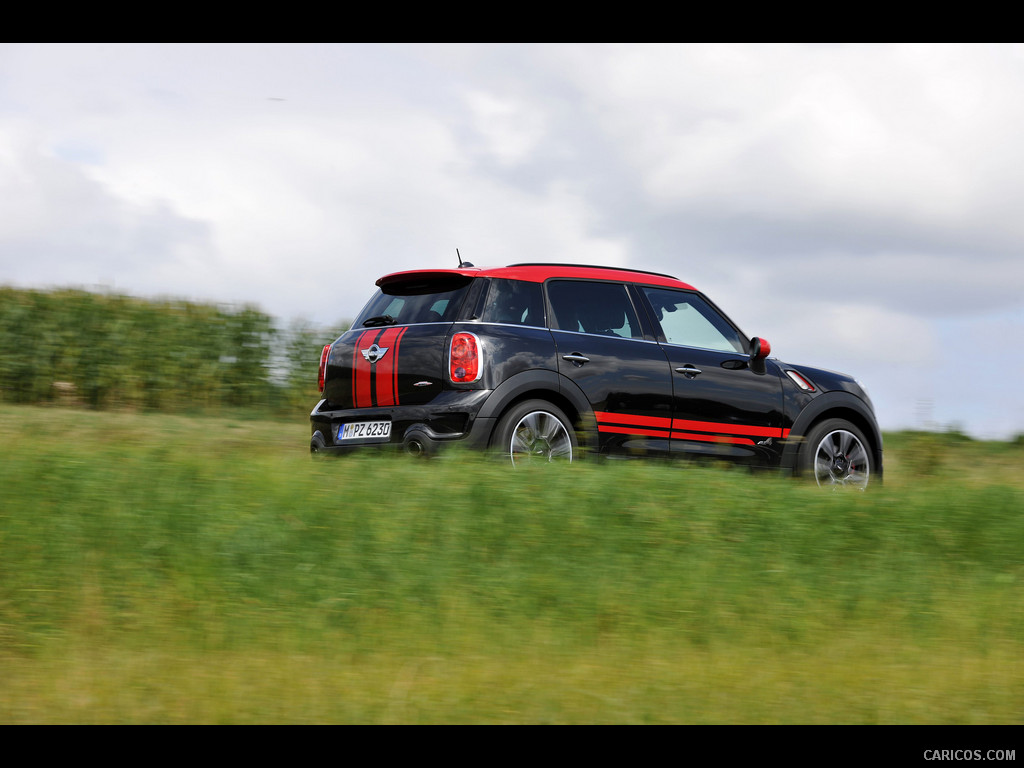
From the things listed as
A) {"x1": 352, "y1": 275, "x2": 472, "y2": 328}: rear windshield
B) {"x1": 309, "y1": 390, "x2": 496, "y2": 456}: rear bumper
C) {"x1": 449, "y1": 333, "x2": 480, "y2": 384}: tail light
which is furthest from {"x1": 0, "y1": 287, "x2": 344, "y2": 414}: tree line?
{"x1": 449, "y1": 333, "x2": 480, "y2": 384}: tail light

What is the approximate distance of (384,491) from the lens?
6059 millimetres

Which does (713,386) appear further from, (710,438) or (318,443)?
(318,443)

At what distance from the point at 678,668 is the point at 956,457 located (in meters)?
8.65

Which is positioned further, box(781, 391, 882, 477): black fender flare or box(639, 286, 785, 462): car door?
box(781, 391, 882, 477): black fender flare

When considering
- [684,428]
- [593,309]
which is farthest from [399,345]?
[684,428]

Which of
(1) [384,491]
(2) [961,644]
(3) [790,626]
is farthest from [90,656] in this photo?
(2) [961,644]

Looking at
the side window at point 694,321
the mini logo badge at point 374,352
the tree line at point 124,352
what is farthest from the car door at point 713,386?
the tree line at point 124,352

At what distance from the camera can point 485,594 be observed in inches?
211

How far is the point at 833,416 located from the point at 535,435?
116 inches

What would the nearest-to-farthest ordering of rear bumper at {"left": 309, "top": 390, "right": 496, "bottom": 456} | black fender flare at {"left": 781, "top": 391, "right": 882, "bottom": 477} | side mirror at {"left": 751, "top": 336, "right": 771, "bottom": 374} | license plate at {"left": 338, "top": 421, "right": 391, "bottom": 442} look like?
rear bumper at {"left": 309, "top": 390, "right": 496, "bottom": 456}, license plate at {"left": 338, "top": 421, "right": 391, "bottom": 442}, side mirror at {"left": 751, "top": 336, "right": 771, "bottom": 374}, black fender flare at {"left": 781, "top": 391, "right": 882, "bottom": 477}

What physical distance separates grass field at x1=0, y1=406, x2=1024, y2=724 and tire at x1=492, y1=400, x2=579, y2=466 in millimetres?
303

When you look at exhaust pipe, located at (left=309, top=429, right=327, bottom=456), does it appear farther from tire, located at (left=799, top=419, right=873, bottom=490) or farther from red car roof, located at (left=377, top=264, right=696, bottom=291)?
tire, located at (left=799, top=419, right=873, bottom=490)

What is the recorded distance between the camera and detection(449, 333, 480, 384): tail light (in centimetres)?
688
